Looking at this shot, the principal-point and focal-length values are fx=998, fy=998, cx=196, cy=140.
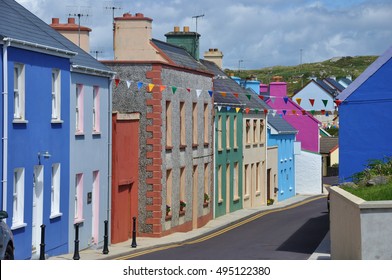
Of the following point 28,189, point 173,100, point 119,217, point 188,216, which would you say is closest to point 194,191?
point 188,216

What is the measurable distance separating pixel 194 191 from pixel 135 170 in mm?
7245

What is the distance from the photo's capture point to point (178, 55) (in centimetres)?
4847

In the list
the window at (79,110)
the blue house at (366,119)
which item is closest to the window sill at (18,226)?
the window at (79,110)

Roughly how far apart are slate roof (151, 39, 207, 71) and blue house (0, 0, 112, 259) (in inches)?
533

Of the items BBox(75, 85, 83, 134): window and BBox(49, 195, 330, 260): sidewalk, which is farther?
BBox(75, 85, 83, 134): window

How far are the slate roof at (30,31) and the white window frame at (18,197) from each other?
3478mm

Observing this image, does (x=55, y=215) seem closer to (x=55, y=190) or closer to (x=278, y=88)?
(x=55, y=190)

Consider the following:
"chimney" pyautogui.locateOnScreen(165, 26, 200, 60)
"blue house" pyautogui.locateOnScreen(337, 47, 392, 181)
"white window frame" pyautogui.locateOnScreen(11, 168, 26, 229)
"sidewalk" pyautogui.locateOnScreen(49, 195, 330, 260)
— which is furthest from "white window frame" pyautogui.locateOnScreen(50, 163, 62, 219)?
"chimney" pyautogui.locateOnScreen(165, 26, 200, 60)

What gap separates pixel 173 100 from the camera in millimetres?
39375

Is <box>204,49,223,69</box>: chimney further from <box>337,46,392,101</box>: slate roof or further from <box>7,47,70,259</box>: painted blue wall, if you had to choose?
<box>7,47,70,259</box>: painted blue wall

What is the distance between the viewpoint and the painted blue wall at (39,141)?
2536 cm

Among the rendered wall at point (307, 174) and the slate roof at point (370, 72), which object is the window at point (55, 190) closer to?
the slate roof at point (370, 72)

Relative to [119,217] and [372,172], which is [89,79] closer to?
[119,217]

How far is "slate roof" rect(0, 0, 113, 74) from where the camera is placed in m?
25.8
